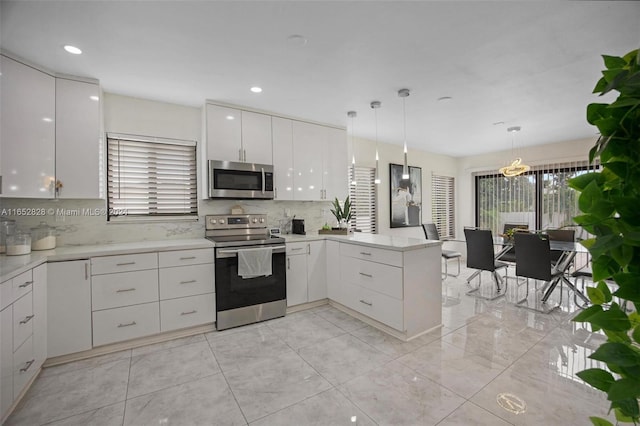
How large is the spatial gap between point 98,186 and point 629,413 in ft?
11.7

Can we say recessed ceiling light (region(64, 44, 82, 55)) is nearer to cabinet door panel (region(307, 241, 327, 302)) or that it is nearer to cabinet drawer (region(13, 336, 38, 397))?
cabinet drawer (region(13, 336, 38, 397))

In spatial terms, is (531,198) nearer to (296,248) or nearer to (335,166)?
(335,166)

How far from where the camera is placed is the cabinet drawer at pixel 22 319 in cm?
186

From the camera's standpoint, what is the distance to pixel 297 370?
2268mm

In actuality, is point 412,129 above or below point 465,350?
above

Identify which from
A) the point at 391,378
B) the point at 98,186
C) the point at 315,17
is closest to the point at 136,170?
the point at 98,186

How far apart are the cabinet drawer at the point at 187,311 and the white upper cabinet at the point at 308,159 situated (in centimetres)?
174

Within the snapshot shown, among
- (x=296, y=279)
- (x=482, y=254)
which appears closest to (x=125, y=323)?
(x=296, y=279)

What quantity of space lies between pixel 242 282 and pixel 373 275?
1397 mm

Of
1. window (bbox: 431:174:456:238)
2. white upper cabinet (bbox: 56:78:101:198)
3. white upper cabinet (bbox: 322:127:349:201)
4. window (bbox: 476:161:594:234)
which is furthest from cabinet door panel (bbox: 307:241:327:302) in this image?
window (bbox: 476:161:594:234)

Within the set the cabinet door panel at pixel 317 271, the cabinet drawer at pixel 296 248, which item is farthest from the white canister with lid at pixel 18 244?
the cabinet door panel at pixel 317 271

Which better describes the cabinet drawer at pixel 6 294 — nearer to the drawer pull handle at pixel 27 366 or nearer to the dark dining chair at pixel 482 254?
the drawer pull handle at pixel 27 366

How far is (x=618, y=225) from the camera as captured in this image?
371mm

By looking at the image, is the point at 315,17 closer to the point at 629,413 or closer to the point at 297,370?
the point at 629,413
